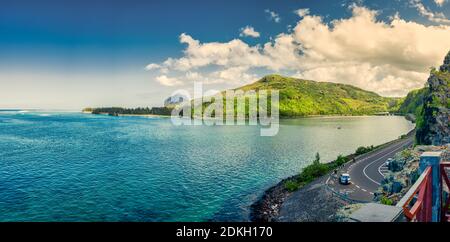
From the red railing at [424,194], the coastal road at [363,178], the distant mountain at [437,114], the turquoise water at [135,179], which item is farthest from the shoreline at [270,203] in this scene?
the red railing at [424,194]

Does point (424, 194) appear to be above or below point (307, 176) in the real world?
above

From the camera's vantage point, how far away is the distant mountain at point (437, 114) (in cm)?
5156

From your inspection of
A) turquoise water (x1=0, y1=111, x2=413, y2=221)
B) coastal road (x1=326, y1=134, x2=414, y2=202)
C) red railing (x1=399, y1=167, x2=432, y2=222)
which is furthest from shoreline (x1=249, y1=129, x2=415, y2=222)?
red railing (x1=399, y1=167, x2=432, y2=222)

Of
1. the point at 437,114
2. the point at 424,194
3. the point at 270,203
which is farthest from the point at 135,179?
the point at 437,114

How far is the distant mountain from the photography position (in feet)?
169

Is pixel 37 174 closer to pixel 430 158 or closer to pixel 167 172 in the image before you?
pixel 167 172

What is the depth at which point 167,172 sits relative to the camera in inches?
1977

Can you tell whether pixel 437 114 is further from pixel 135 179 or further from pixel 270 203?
pixel 135 179

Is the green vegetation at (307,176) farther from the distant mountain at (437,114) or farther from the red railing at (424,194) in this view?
the red railing at (424,194)

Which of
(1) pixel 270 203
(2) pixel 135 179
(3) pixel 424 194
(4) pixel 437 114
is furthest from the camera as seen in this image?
(4) pixel 437 114

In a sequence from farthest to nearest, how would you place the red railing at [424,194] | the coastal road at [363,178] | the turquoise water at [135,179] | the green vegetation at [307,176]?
the green vegetation at [307,176], the coastal road at [363,178], the turquoise water at [135,179], the red railing at [424,194]

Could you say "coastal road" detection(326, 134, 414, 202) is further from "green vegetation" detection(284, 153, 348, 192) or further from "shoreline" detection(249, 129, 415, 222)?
"shoreline" detection(249, 129, 415, 222)

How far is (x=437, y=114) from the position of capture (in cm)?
5469

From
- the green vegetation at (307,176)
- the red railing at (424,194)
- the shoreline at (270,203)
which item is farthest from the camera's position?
the green vegetation at (307,176)
